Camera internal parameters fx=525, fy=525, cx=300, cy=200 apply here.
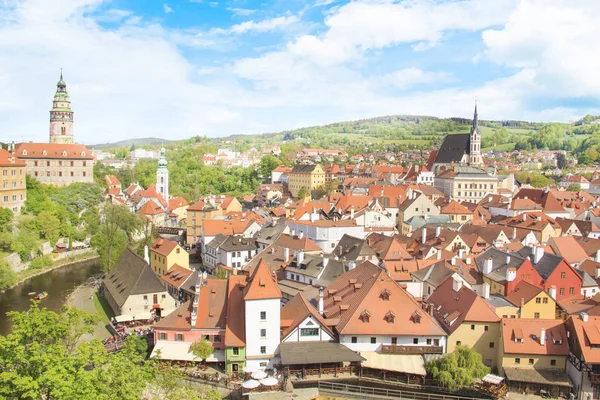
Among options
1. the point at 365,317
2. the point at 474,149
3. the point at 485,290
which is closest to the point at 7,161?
the point at 365,317

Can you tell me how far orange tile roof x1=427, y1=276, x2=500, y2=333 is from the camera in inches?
1092

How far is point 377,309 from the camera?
27906 millimetres

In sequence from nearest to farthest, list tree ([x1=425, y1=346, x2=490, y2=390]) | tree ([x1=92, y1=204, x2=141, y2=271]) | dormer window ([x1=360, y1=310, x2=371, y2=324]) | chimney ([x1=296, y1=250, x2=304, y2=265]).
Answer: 1. tree ([x1=425, y1=346, x2=490, y2=390])
2. dormer window ([x1=360, y1=310, x2=371, y2=324])
3. chimney ([x1=296, y1=250, x2=304, y2=265])
4. tree ([x1=92, y1=204, x2=141, y2=271])

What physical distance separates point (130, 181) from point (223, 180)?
68.0ft

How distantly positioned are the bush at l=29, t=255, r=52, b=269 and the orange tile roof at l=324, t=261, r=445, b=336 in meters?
36.0

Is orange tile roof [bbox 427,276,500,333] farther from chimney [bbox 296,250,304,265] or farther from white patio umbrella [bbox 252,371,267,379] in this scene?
chimney [bbox 296,250,304,265]

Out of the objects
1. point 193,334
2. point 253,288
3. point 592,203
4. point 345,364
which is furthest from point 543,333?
point 592,203

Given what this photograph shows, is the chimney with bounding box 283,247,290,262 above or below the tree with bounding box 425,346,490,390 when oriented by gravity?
above

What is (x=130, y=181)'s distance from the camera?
386 feet

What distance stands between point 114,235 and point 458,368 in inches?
1504

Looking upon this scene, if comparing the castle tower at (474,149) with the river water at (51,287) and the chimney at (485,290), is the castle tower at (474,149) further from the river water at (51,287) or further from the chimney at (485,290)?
the chimney at (485,290)

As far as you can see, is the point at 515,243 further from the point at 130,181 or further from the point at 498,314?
the point at 130,181

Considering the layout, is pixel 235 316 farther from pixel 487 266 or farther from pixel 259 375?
pixel 487 266

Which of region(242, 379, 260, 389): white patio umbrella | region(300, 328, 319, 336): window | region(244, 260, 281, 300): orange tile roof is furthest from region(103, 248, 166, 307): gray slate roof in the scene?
region(242, 379, 260, 389): white patio umbrella
